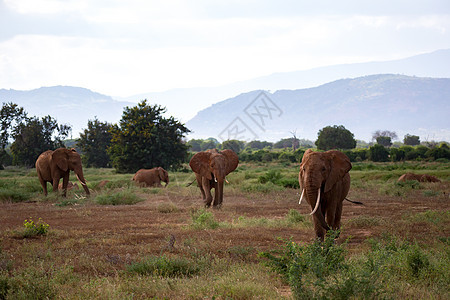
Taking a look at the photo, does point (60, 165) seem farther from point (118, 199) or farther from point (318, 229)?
point (318, 229)

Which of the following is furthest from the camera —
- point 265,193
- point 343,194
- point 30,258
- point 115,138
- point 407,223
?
point 115,138

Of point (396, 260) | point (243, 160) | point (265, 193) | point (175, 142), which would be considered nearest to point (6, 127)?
point (175, 142)

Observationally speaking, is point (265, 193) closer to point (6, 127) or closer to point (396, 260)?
point (396, 260)

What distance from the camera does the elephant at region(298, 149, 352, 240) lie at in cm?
848

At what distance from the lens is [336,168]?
350 inches

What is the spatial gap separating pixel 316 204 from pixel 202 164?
27.0ft

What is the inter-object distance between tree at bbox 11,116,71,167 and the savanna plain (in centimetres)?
3516

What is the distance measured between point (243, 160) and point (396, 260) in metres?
62.9

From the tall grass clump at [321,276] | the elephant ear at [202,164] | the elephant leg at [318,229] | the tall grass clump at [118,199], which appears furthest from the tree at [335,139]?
the tall grass clump at [321,276]

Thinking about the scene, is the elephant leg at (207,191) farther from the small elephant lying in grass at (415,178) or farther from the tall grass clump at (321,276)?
the small elephant lying in grass at (415,178)

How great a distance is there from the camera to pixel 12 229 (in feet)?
37.5

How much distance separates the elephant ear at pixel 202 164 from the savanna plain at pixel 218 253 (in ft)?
4.35

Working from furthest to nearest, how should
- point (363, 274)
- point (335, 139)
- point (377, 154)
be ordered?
point (335, 139), point (377, 154), point (363, 274)

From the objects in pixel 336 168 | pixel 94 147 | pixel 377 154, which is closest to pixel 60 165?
pixel 336 168
